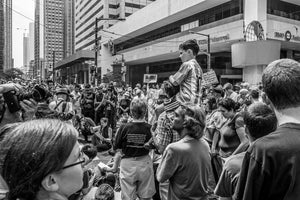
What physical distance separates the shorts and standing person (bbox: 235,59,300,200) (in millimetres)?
2391

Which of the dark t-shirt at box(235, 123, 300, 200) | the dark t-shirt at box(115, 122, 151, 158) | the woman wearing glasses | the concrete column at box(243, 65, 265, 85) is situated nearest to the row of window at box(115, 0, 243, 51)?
the concrete column at box(243, 65, 265, 85)

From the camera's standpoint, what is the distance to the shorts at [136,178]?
4168 millimetres

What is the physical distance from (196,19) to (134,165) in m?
38.0

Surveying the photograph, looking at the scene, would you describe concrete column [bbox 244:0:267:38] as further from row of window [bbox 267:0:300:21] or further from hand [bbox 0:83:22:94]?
hand [bbox 0:83:22:94]

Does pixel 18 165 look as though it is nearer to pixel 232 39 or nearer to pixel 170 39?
pixel 232 39

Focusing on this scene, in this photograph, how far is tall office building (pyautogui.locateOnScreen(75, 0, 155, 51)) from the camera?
80.5 m

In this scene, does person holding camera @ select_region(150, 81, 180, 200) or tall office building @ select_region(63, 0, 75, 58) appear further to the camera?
tall office building @ select_region(63, 0, 75, 58)

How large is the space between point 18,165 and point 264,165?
125 cm

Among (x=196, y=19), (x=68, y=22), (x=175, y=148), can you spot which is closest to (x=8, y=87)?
(x=175, y=148)

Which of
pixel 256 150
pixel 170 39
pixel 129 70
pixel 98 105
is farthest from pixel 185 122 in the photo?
pixel 129 70

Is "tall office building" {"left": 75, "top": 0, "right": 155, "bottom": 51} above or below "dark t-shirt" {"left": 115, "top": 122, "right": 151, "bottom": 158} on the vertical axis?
above

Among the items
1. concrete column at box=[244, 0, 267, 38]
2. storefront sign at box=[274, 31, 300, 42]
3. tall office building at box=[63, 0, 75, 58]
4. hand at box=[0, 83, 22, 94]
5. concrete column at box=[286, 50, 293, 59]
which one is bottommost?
hand at box=[0, 83, 22, 94]

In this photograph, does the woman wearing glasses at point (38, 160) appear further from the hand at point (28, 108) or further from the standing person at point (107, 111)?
the standing person at point (107, 111)

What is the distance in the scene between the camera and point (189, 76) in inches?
160
